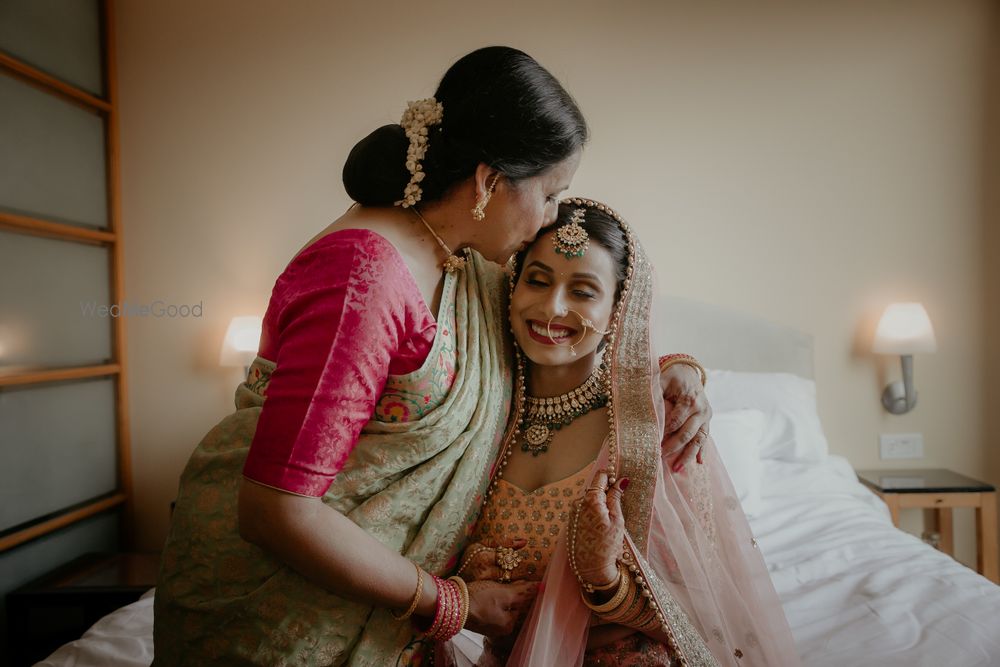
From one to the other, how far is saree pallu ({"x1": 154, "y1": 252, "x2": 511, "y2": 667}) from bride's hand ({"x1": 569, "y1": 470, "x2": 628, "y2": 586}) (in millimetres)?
212

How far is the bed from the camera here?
54.5 inches

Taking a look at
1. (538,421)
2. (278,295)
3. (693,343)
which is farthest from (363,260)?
(693,343)

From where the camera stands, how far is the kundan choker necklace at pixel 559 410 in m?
1.25

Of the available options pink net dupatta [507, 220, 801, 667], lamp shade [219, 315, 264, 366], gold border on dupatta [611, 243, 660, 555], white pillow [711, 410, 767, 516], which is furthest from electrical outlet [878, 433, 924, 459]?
lamp shade [219, 315, 264, 366]

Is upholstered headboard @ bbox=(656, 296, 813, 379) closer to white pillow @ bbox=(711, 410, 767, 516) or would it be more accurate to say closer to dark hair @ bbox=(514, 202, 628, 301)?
white pillow @ bbox=(711, 410, 767, 516)

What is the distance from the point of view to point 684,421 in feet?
4.03

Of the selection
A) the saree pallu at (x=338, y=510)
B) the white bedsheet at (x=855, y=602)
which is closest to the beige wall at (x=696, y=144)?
the white bedsheet at (x=855, y=602)

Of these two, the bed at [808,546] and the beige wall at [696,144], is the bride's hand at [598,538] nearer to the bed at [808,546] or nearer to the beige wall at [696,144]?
the bed at [808,546]

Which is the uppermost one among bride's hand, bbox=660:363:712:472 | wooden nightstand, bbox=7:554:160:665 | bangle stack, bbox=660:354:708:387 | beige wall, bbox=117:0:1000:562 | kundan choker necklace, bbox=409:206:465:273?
beige wall, bbox=117:0:1000:562

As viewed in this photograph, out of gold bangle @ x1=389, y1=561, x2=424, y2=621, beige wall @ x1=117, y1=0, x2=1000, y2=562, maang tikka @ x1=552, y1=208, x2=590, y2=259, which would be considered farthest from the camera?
beige wall @ x1=117, y1=0, x2=1000, y2=562

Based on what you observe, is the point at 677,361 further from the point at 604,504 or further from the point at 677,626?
the point at 677,626

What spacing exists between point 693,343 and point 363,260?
6.91 ft

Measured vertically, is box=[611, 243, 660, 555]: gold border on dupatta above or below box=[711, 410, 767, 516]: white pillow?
above

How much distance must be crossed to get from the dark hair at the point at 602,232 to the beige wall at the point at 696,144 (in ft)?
5.29
